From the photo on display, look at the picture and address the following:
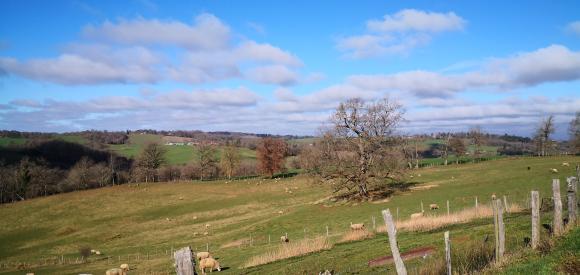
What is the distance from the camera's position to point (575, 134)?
102 m

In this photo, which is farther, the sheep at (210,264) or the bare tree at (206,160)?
the bare tree at (206,160)

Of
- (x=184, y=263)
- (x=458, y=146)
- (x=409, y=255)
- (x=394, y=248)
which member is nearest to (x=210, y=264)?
(x=409, y=255)

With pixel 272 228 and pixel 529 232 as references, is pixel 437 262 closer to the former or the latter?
pixel 529 232

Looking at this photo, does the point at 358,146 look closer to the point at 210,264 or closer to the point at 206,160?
→ the point at 210,264

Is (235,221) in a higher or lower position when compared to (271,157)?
lower

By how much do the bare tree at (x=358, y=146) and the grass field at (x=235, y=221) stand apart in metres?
3.74

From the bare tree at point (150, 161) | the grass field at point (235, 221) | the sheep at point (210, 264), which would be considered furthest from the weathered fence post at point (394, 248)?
the bare tree at point (150, 161)

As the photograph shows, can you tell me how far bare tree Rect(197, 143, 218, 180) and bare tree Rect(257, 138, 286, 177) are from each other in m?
22.4

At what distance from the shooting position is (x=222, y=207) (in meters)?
77.8

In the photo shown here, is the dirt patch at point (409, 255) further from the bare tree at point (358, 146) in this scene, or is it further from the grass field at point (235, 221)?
the bare tree at point (358, 146)

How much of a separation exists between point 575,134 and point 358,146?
2958 inches

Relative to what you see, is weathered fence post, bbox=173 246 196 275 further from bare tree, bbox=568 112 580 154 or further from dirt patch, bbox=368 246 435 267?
bare tree, bbox=568 112 580 154

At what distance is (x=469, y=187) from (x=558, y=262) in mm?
45057

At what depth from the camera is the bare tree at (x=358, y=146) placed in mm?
57219
